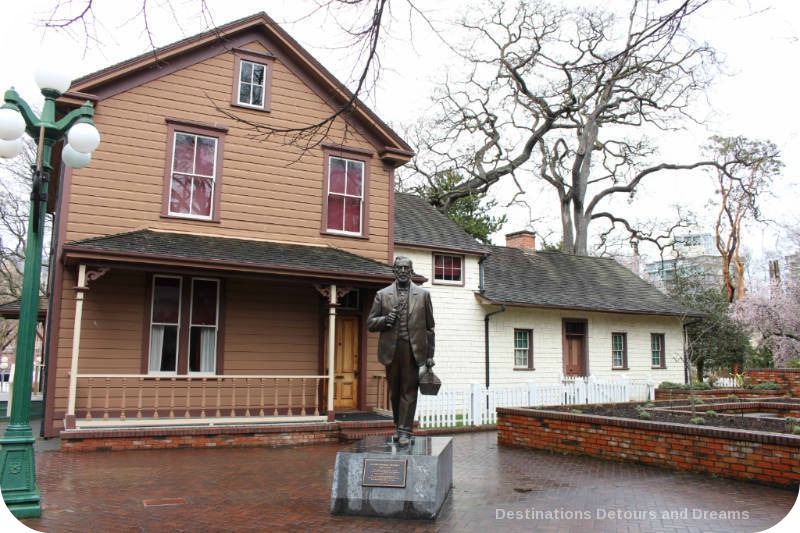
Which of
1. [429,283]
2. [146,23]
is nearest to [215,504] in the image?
[146,23]

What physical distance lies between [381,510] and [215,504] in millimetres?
2001

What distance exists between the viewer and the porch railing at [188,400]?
1159 cm

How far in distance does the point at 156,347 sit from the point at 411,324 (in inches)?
284

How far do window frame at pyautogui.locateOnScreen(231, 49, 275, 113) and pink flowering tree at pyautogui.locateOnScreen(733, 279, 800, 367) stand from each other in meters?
25.4

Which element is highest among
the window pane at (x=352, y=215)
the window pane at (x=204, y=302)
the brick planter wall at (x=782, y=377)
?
the window pane at (x=352, y=215)

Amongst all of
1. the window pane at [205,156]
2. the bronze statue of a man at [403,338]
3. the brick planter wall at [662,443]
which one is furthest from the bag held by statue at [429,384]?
the window pane at [205,156]

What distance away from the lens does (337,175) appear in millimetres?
14891

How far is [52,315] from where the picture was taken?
11.8 metres

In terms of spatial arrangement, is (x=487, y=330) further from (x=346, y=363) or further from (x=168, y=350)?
(x=168, y=350)

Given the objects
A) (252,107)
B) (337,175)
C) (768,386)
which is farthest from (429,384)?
(768,386)

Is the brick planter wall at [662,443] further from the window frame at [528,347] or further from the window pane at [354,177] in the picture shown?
the window frame at [528,347]

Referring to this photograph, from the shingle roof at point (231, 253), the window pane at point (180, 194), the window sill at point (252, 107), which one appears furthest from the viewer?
the window sill at point (252, 107)

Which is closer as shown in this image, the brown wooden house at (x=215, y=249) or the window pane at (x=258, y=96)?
the brown wooden house at (x=215, y=249)

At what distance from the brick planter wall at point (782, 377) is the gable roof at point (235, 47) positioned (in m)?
13.9
